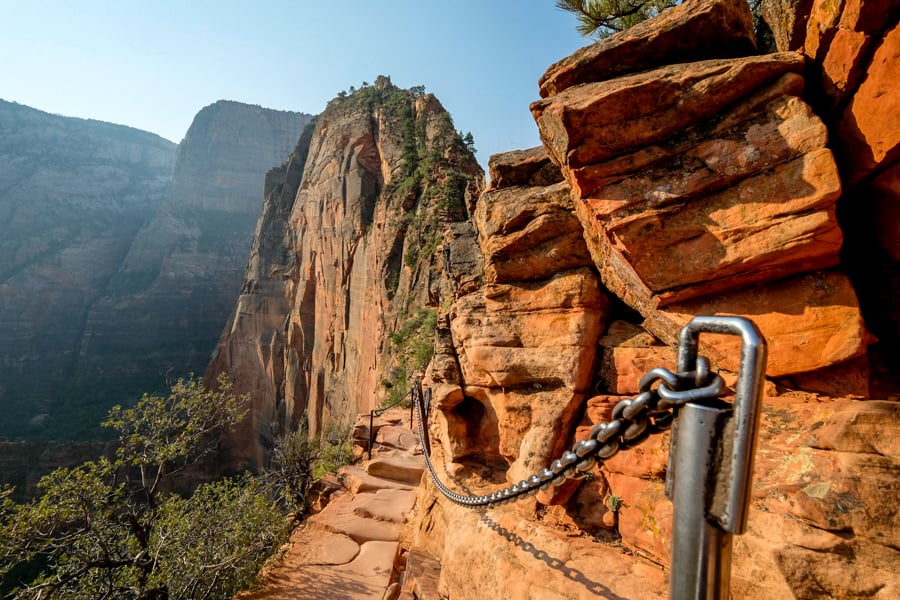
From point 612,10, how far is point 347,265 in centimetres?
2388

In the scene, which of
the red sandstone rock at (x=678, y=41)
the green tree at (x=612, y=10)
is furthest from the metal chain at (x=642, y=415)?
the green tree at (x=612, y=10)

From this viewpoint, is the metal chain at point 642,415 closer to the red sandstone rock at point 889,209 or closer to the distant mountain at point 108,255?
the red sandstone rock at point 889,209

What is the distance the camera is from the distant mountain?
48844 millimetres

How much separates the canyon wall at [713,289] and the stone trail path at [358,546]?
2205mm

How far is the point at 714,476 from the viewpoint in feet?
3.75

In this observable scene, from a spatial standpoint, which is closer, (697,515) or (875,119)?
(697,515)

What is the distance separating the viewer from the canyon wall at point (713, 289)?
2.52 meters

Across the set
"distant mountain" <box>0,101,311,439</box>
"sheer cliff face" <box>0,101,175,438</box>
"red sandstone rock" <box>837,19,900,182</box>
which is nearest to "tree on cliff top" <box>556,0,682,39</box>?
"red sandstone rock" <box>837,19,900,182</box>

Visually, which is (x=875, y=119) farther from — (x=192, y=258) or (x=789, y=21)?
(x=192, y=258)

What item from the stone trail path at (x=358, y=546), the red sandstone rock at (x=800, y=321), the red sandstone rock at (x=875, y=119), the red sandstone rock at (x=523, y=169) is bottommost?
the stone trail path at (x=358, y=546)

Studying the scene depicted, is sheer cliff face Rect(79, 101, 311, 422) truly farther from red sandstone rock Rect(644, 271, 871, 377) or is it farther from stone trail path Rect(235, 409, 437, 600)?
red sandstone rock Rect(644, 271, 871, 377)

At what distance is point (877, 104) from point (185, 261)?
70.0 m

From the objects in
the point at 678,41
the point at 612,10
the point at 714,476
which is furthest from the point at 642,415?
the point at 612,10

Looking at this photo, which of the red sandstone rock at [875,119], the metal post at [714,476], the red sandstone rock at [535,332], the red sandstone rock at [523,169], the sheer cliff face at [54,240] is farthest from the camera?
the sheer cliff face at [54,240]
